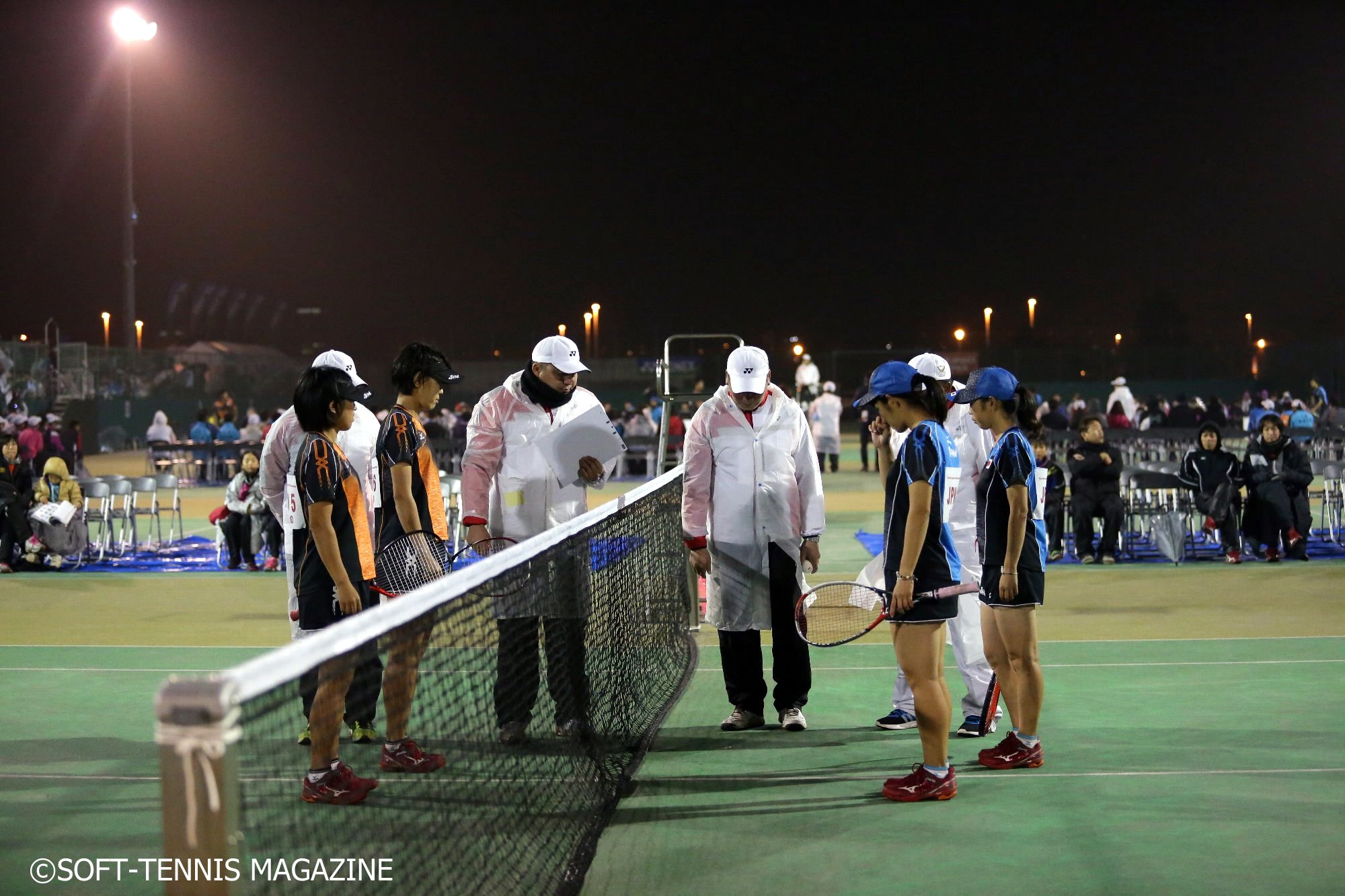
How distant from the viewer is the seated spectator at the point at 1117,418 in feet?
82.6

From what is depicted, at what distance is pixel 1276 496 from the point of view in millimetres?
13445

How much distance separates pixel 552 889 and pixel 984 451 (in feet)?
12.0

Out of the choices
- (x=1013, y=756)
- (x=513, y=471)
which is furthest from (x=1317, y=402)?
(x=513, y=471)

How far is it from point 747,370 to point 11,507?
10226mm

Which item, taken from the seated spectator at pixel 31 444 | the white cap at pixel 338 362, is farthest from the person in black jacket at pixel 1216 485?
the seated spectator at pixel 31 444

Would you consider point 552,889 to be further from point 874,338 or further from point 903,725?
point 874,338

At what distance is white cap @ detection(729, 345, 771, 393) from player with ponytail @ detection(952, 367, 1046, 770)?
1.30 m

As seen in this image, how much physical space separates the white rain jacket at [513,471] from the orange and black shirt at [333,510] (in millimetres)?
996

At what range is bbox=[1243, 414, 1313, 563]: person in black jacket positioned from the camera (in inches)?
529

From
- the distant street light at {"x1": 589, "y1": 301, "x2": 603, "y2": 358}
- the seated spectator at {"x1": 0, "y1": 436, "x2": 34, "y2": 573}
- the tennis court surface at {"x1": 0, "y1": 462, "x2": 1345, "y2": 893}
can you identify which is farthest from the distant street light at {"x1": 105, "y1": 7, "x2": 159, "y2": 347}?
the distant street light at {"x1": 589, "y1": 301, "x2": 603, "y2": 358}

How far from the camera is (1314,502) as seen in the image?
19.0 m

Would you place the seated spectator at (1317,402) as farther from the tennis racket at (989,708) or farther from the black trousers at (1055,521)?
the tennis racket at (989,708)

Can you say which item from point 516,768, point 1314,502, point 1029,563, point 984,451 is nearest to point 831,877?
point 516,768

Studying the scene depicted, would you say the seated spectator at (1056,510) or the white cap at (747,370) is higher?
the white cap at (747,370)
